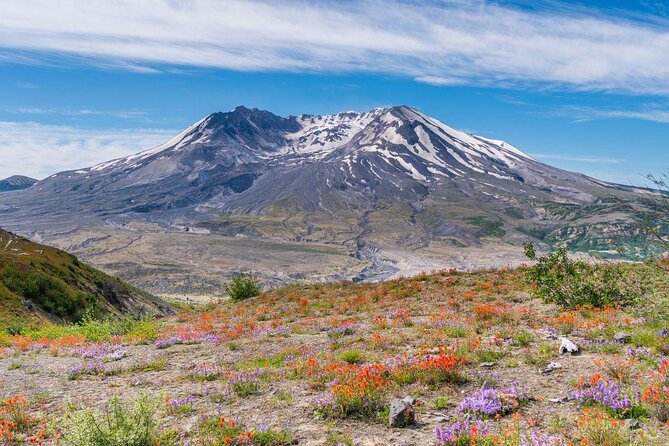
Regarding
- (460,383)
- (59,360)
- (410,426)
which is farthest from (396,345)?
(59,360)

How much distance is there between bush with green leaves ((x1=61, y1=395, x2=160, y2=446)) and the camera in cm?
621

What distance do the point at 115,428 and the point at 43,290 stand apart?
31862 millimetres

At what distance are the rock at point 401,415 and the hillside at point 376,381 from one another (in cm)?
14

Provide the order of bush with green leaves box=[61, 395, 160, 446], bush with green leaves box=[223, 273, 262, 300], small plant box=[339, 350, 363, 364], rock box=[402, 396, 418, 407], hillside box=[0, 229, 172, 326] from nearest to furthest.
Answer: bush with green leaves box=[61, 395, 160, 446] → rock box=[402, 396, 418, 407] → small plant box=[339, 350, 363, 364] → hillside box=[0, 229, 172, 326] → bush with green leaves box=[223, 273, 262, 300]

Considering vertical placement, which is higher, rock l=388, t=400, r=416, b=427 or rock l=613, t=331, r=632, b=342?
rock l=613, t=331, r=632, b=342

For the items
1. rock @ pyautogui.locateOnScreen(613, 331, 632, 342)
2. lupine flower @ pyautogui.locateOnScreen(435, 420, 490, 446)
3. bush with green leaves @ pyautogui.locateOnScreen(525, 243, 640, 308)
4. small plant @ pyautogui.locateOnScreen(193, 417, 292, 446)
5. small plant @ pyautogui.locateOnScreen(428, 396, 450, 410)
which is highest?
bush with green leaves @ pyautogui.locateOnScreen(525, 243, 640, 308)

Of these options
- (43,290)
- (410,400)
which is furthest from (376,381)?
(43,290)

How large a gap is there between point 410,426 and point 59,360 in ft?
40.9

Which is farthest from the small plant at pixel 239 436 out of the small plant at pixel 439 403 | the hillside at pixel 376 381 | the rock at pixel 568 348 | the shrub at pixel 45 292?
the shrub at pixel 45 292

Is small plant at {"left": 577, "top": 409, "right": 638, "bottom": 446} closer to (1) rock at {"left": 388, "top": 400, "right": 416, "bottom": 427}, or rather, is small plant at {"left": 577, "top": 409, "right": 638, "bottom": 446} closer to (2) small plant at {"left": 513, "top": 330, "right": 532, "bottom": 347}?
(1) rock at {"left": 388, "top": 400, "right": 416, "bottom": 427}

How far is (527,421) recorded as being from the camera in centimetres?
696

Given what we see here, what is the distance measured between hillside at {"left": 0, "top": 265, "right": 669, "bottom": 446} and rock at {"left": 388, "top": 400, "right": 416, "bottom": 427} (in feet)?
0.44

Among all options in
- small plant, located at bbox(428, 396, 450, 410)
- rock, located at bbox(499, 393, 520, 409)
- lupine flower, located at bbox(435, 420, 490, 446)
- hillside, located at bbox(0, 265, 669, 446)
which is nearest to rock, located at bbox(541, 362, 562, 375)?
hillside, located at bbox(0, 265, 669, 446)

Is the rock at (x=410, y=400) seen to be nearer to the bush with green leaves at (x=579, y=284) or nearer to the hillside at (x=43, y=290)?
the bush with green leaves at (x=579, y=284)
